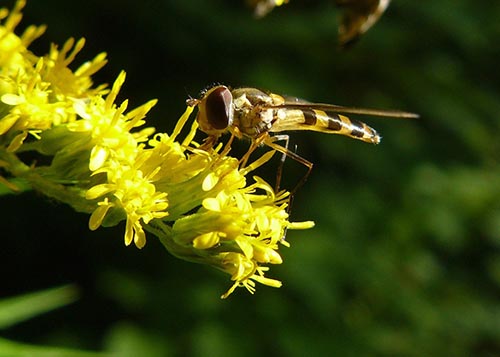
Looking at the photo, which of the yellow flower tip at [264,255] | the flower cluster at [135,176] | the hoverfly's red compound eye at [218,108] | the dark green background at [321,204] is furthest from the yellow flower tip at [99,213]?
the dark green background at [321,204]

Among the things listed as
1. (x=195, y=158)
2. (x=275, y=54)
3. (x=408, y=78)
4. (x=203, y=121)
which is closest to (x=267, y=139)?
(x=203, y=121)

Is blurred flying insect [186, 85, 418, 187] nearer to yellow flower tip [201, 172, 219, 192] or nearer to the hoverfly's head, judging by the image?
the hoverfly's head

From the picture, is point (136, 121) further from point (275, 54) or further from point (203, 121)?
point (275, 54)

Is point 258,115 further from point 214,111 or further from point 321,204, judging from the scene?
point 321,204

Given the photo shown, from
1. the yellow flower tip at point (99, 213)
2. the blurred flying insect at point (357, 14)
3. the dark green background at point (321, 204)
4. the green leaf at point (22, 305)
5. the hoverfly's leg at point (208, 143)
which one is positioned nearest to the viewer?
the yellow flower tip at point (99, 213)

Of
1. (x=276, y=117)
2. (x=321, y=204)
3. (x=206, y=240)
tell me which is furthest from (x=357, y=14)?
(x=321, y=204)

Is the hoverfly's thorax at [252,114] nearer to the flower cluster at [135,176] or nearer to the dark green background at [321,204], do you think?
the flower cluster at [135,176]
